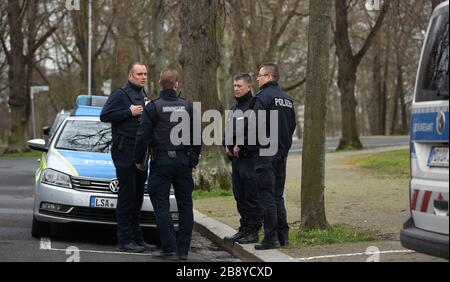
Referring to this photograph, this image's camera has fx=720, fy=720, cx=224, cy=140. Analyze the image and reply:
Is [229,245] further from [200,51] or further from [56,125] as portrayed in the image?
[200,51]

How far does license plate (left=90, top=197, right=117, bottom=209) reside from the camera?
8745mm

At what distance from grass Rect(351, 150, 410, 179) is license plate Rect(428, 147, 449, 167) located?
1194cm

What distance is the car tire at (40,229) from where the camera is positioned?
9.28 metres

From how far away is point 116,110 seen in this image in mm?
8508

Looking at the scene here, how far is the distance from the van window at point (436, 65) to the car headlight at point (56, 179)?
4606 mm

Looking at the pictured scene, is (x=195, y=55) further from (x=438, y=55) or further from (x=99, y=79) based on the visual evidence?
(x=99, y=79)

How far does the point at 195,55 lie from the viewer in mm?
14648

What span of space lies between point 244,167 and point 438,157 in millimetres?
3074

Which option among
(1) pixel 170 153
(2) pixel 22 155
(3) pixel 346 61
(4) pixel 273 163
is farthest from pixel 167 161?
(2) pixel 22 155

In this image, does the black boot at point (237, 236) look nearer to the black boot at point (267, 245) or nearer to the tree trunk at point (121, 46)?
the black boot at point (267, 245)

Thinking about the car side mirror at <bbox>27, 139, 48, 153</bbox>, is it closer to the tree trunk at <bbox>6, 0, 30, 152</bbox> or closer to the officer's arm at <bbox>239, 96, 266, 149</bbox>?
the officer's arm at <bbox>239, 96, 266, 149</bbox>

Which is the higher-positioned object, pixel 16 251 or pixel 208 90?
pixel 208 90

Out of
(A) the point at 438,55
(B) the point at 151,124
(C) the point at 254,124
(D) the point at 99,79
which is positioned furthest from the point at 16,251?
(D) the point at 99,79

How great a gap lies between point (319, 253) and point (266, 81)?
81.0 inches
